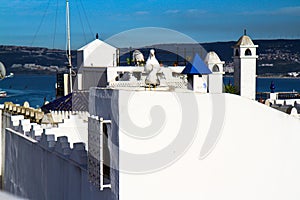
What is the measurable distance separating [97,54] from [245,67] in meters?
5.78

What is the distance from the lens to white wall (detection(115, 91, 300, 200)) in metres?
7.92

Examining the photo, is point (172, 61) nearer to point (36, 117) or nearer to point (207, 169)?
point (36, 117)

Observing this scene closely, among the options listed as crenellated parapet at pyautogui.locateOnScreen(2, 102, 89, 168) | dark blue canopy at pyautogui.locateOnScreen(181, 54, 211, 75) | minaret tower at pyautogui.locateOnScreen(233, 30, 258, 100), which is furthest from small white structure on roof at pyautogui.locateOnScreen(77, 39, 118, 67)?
dark blue canopy at pyautogui.locateOnScreen(181, 54, 211, 75)

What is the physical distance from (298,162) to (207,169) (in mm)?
1950

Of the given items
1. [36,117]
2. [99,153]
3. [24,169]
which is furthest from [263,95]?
[99,153]

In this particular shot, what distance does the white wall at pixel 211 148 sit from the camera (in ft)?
26.0

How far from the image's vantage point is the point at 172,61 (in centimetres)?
1930

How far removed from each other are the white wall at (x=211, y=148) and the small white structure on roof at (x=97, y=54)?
12.6 meters

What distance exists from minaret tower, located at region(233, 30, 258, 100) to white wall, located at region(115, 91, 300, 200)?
11.4 meters

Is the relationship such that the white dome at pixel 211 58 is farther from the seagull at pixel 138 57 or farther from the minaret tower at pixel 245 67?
the seagull at pixel 138 57

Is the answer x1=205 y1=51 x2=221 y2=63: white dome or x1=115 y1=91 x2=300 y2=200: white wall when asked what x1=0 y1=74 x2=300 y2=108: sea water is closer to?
x1=205 y1=51 x2=221 y2=63: white dome

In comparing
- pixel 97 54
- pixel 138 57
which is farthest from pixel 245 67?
pixel 97 54

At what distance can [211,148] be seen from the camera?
8.66m

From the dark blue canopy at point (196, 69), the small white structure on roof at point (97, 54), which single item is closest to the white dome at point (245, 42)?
the small white structure on roof at point (97, 54)
